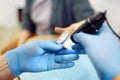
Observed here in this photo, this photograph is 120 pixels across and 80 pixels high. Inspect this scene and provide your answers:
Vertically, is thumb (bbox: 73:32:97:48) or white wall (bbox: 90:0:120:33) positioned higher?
thumb (bbox: 73:32:97:48)

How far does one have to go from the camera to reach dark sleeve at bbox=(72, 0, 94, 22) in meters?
1.29

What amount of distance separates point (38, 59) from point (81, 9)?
25.3 inches

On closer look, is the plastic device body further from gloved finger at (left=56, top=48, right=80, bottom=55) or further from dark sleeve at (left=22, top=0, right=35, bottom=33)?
dark sleeve at (left=22, top=0, right=35, bottom=33)

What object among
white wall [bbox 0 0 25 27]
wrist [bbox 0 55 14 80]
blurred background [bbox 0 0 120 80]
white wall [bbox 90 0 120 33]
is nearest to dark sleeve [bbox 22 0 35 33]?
blurred background [bbox 0 0 120 80]

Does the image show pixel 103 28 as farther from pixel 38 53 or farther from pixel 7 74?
pixel 7 74

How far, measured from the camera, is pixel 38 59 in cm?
72

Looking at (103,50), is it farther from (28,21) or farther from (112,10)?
(28,21)

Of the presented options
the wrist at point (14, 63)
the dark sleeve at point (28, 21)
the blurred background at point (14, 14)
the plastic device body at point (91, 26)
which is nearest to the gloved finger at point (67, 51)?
the plastic device body at point (91, 26)

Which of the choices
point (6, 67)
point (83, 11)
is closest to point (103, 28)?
point (6, 67)

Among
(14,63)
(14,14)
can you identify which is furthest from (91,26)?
(14,14)

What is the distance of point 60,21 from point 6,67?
2.27ft

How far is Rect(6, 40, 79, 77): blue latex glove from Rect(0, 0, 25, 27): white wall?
144 cm

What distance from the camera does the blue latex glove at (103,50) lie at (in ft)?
1.66

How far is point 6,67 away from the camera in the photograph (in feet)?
2.40
